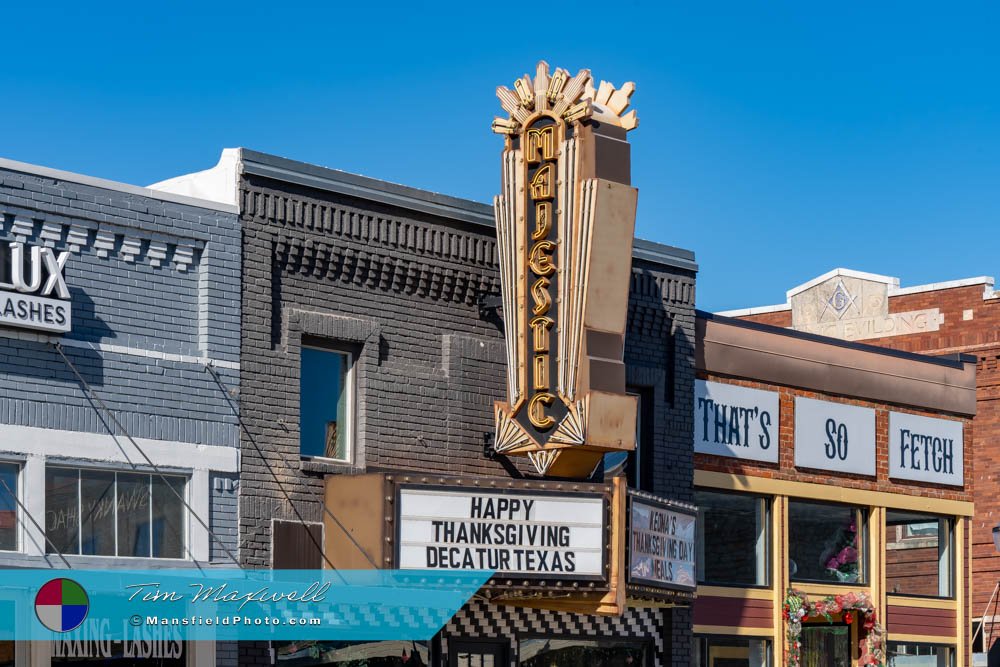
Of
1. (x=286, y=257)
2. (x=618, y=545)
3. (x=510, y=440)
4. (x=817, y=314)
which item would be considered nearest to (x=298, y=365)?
(x=286, y=257)

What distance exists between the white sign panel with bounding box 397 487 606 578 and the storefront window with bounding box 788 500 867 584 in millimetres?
7311

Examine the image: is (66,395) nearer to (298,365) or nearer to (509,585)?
(298,365)

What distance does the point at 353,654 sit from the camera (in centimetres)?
2223

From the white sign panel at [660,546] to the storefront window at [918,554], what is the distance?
681 cm

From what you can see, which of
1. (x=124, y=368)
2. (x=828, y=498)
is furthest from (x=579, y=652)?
(x=124, y=368)

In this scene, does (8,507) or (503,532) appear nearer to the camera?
(8,507)

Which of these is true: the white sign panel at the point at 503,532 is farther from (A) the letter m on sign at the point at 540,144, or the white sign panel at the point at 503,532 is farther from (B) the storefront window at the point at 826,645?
(B) the storefront window at the point at 826,645

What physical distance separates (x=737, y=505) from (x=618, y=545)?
20.1 feet

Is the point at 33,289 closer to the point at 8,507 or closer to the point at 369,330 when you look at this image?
the point at 8,507

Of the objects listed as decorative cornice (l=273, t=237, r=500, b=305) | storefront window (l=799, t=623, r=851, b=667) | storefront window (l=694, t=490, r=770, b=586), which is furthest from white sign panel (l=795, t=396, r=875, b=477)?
decorative cornice (l=273, t=237, r=500, b=305)

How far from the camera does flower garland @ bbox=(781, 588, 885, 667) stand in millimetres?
28250

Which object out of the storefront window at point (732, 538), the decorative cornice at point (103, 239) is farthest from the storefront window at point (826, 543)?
the decorative cornice at point (103, 239)

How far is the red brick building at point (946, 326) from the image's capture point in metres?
37.2

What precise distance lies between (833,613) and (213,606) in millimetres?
12406
